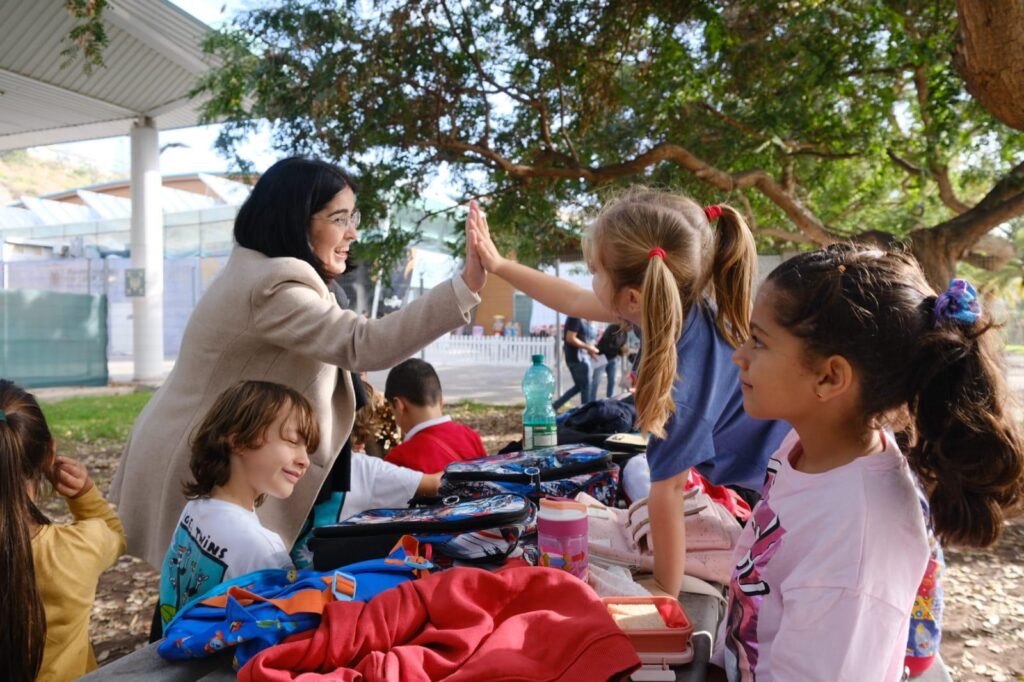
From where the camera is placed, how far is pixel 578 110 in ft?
25.6

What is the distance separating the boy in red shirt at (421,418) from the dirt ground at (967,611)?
181 cm

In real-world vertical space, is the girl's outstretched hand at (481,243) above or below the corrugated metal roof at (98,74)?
below

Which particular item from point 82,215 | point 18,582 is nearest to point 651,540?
point 18,582

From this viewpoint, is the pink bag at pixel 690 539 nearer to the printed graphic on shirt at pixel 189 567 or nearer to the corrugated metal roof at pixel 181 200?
the printed graphic on shirt at pixel 189 567

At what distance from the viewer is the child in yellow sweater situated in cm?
189

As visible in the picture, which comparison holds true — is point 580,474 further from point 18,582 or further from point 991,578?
point 991,578

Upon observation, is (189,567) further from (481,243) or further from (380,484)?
(481,243)

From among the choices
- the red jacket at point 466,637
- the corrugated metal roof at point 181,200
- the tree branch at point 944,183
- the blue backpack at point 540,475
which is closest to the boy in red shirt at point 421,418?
the blue backpack at point 540,475

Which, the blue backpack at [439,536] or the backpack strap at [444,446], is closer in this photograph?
the blue backpack at [439,536]

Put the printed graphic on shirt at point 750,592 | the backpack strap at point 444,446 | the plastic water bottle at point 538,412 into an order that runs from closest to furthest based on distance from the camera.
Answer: the printed graphic on shirt at point 750,592, the plastic water bottle at point 538,412, the backpack strap at point 444,446

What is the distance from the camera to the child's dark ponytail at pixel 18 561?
1.87 meters

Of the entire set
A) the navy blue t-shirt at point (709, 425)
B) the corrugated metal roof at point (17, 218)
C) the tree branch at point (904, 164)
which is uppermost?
the corrugated metal roof at point (17, 218)

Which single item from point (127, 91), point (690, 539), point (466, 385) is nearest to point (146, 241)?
point (127, 91)

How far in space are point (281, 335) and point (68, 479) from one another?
0.78 meters
